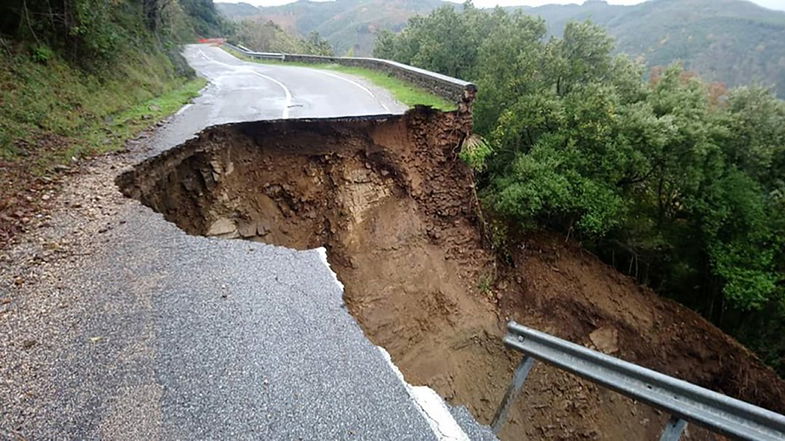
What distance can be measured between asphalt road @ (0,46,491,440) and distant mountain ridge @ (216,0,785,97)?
4122cm

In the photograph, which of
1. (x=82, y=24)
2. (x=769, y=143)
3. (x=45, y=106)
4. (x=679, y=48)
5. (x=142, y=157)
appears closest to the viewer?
(x=142, y=157)

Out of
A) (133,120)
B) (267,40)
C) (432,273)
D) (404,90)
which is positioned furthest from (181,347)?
(267,40)

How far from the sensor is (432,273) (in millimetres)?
10578

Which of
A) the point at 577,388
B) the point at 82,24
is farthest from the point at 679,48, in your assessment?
the point at 82,24

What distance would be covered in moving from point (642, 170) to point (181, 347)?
43.6 feet

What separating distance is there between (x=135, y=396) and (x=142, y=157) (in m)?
5.44

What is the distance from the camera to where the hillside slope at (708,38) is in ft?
210

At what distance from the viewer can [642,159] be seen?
38.6 feet

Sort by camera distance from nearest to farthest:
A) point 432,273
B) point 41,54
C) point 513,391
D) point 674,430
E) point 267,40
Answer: point 674,430, point 513,391, point 41,54, point 432,273, point 267,40

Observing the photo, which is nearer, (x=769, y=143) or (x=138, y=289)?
(x=138, y=289)

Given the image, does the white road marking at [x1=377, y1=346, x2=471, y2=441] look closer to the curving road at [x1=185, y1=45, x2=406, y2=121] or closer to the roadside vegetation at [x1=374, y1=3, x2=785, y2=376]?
the curving road at [x1=185, y1=45, x2=406, y2=121]

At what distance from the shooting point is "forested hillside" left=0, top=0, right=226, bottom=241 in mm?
5801

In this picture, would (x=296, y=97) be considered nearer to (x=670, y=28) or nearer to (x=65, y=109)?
(x=65, y=109)

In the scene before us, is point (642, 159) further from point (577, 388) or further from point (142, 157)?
point (142, 157)
